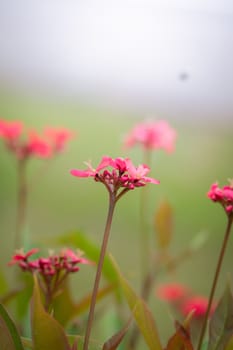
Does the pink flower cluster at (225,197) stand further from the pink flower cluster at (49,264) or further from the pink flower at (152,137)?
the pink flower at (152,137)

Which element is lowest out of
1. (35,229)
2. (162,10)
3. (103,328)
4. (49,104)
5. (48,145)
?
(103,328)

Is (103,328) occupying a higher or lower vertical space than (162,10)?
lower

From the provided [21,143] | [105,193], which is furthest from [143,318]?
[105,193]

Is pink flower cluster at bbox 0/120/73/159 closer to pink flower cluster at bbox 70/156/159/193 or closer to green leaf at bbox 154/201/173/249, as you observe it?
green leaf at bbox 154/201/173/249

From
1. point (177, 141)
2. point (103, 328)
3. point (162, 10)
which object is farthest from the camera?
point (177, 141)

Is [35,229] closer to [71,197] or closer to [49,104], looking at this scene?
[71,197]

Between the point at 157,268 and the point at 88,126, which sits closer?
the point at 157,268

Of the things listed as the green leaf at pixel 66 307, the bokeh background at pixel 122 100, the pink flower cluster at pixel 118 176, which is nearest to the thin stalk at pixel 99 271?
the pink flower cluster at pixel 118 176

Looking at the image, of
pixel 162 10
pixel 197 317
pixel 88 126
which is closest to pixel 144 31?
pixel 162 10
